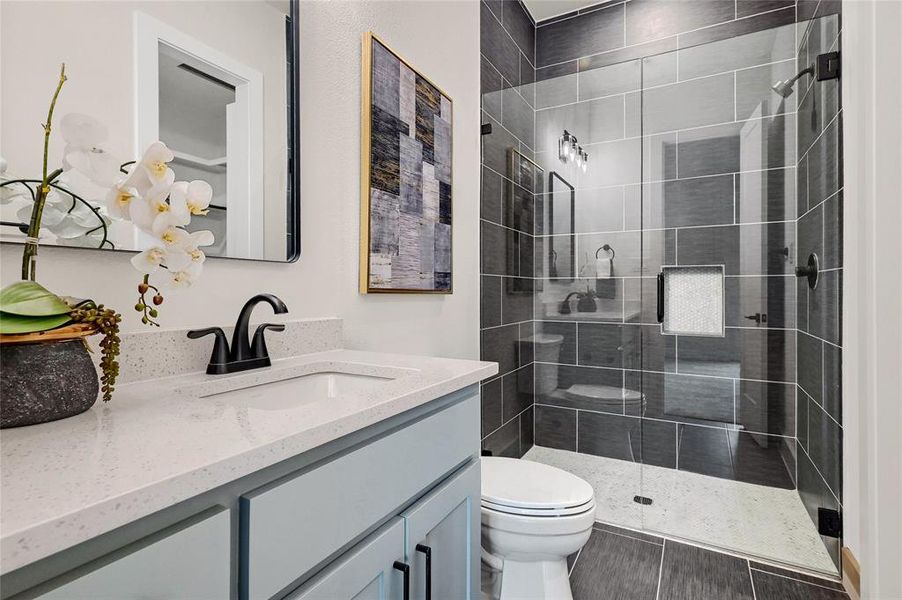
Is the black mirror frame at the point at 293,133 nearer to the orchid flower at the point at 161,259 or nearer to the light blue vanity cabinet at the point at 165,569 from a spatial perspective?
the orchid flower at the point at 161,259

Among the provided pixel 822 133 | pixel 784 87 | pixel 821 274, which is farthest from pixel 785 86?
pixel 821 274

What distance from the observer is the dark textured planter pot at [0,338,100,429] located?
61 cm

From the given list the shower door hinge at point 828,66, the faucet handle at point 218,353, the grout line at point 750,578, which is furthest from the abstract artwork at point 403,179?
the grout line at point 750,578

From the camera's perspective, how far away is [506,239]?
2480 mm

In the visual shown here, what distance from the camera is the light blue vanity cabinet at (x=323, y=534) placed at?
45 centimetres

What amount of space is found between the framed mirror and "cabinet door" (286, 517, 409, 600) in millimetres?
588

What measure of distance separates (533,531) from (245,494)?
1.03 m

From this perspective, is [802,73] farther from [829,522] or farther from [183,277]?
[183,277]

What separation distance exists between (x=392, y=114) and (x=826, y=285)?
5.73 ft

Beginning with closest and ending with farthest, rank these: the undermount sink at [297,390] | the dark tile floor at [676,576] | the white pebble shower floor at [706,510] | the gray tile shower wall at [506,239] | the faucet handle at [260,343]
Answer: the undermount sink at [297,390] → the faucet handle at [260,343] → the dark tile floor at [676,576] → the white pebble shower floor at [706,510] → the gray tile shower wall at [506,239]

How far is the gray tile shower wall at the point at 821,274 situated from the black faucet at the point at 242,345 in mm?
1891

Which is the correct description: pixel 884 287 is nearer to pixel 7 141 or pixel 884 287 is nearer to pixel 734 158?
pixel 734 158

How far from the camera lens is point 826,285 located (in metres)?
1.79

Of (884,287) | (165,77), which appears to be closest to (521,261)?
(884,287)
